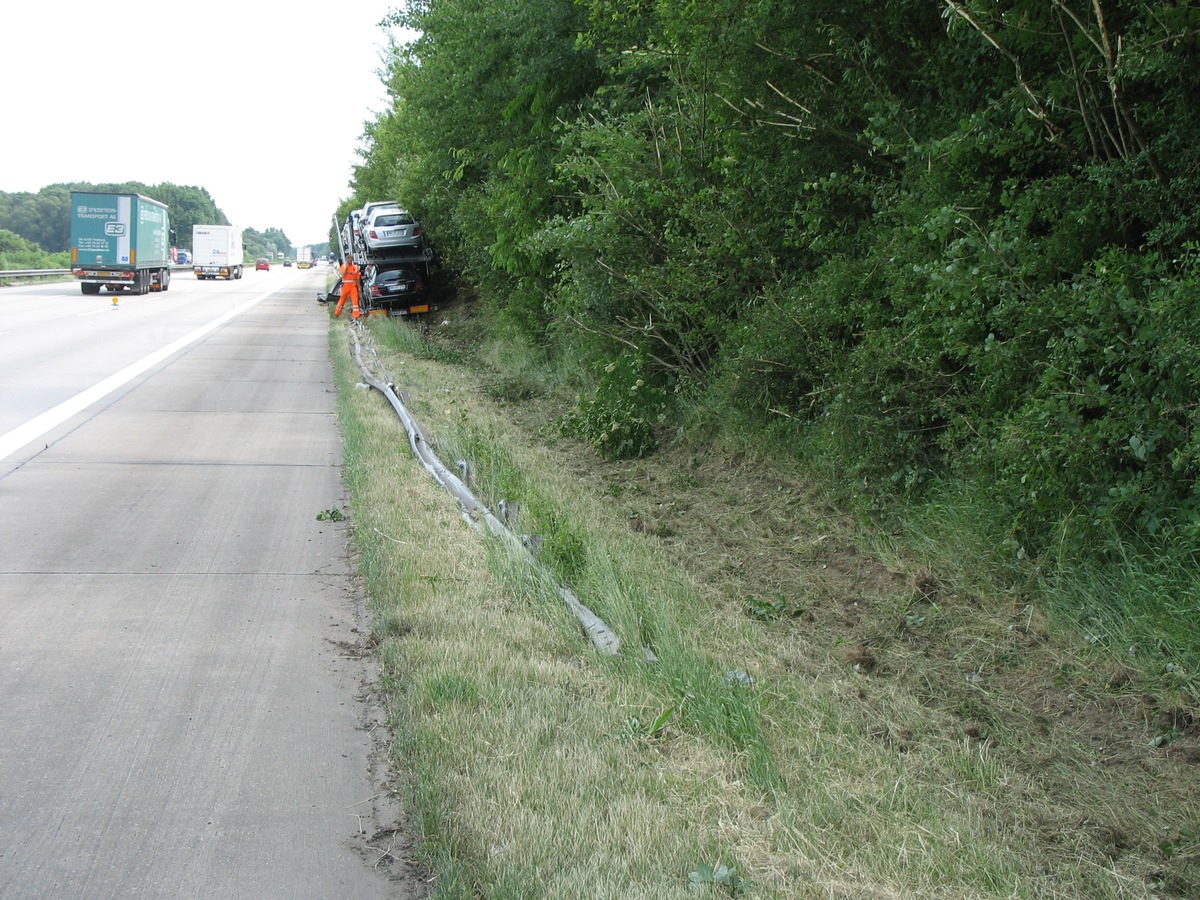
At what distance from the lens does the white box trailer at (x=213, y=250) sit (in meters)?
66.8

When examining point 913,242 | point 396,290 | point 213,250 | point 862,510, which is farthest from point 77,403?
point 213,250

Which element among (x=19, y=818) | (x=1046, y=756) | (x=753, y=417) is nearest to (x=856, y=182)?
(x=753, y=417)

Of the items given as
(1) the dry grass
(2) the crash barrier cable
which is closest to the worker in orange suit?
(2) the crash barrier cable

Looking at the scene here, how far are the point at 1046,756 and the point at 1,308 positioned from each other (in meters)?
32.1

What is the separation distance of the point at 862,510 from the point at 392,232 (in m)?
21.8

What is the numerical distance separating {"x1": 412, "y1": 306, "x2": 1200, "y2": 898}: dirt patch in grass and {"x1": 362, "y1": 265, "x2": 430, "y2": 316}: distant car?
1921 cm

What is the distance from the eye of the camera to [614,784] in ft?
12.7

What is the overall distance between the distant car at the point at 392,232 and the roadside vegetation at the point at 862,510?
644 inches

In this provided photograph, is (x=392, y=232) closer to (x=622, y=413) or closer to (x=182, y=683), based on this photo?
(x=622, y=413)

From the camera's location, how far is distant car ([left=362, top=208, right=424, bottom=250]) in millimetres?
27062

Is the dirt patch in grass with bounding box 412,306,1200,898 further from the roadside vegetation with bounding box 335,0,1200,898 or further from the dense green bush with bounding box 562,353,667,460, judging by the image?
the dense green bush with bounding box 562,353,667,460

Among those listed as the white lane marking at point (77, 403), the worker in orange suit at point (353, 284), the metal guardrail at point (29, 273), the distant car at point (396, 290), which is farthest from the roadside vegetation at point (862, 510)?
the metal guardrail at point (29, 273)

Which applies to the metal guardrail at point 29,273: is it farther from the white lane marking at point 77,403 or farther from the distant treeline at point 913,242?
the distant treeline at point 913,242

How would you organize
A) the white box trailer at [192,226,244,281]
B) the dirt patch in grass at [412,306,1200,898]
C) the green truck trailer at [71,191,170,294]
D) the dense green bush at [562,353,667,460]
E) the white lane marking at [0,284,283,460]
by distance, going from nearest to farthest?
the dirt patch in grass at [412,306,1200,898] → the white lane marking at [0,284,283,460] → the dense green bush at [562,353,667,460] → the green truck trailer at [71,191,170,294] → the white box trailer at [192,226,244,281]
